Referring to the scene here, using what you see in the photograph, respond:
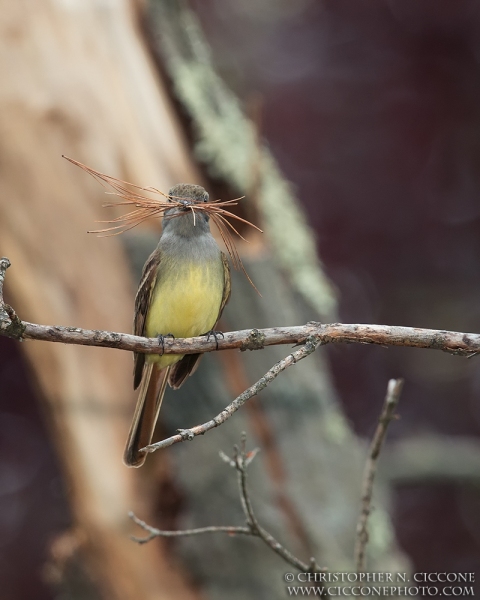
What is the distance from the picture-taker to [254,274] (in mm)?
4387

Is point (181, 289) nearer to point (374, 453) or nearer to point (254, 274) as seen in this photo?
point (374, 453)

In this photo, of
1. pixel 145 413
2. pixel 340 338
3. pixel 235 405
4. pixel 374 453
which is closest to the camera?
pixel 235 405

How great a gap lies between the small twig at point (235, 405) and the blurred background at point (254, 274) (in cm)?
188

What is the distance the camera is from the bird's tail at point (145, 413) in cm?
252

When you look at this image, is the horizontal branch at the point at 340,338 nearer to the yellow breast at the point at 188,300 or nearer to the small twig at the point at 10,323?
the small twig at the point at 10,323

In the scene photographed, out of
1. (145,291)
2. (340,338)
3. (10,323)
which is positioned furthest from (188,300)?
(10,323)

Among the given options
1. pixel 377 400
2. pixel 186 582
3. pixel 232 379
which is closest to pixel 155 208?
pixel 232 379

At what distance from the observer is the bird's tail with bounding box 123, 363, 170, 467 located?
8.26 ft

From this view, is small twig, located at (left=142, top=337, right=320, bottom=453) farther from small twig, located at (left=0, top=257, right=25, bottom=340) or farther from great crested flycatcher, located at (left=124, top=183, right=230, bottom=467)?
great crested flycatcher, located at (left=124, top=183, right=230, bottom=467)

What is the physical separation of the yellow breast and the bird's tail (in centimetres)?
23

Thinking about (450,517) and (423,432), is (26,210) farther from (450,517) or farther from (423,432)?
(450,517)

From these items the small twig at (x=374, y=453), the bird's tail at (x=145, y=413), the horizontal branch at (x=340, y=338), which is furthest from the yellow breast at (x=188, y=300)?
the small twig at (x=374, y=453)

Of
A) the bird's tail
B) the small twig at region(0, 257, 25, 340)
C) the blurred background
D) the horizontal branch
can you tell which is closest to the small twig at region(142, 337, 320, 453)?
the horizontal branch

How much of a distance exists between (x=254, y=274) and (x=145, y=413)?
1771 mm
